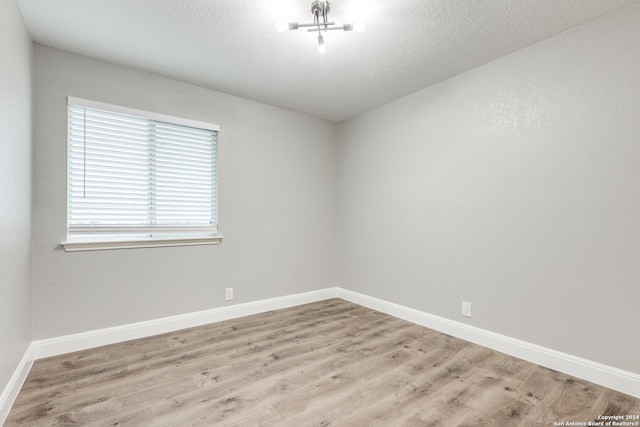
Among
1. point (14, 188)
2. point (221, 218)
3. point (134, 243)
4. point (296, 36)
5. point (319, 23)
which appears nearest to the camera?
point (14, 188)

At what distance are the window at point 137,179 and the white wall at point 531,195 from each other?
209cm

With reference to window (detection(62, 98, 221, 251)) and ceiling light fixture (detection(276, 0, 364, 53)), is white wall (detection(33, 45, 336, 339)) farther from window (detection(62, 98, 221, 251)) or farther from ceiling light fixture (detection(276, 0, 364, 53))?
ceiling light fixture (detection(276, 0, 364, 53))

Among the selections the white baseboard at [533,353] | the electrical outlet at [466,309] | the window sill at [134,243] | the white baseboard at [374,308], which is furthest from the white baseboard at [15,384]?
the electrical outlet at [466,309]

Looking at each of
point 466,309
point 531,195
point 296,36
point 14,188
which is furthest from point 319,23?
point 466,309

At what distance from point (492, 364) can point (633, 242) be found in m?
1.24

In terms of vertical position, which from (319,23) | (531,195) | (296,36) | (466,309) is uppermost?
(296,36)

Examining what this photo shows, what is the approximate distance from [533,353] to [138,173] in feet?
12.0

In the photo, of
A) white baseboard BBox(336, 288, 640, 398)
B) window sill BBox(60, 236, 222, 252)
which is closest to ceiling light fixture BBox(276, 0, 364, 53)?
window sill BBox(60, 236, 222, 252)

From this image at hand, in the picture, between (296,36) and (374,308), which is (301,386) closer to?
(374,308)

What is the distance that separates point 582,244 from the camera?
2.11 m

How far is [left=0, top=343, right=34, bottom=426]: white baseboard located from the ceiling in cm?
236

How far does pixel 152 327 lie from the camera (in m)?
2.81

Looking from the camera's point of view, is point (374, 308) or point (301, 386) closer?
point (301, 386)

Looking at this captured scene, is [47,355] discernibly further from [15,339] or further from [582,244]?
[582,244]
